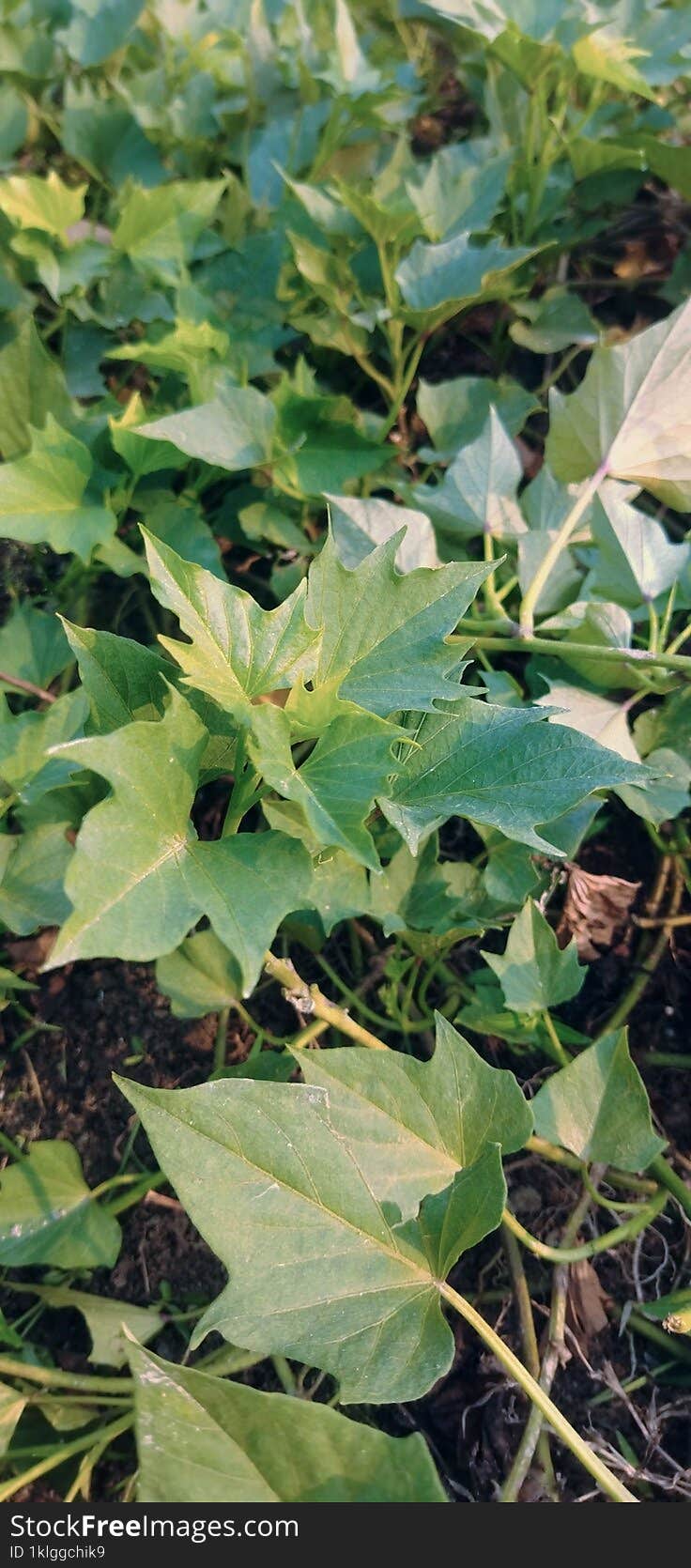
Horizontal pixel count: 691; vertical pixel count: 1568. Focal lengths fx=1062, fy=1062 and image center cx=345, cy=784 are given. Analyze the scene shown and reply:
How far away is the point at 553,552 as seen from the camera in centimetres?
120

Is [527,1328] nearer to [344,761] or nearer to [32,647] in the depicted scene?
[344,761]

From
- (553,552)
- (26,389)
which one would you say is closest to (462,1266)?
(553,552)

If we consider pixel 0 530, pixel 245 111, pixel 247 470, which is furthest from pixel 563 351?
pixel 0 530

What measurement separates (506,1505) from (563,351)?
5.12 feet

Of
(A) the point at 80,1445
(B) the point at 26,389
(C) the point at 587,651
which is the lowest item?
(A) the point at 80,1445

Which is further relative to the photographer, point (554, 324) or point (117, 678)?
point (554, 324)

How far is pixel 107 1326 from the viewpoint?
114cm

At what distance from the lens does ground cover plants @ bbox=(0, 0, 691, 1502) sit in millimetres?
796

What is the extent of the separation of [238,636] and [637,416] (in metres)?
0.68

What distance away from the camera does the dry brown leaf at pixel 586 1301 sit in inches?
45.0

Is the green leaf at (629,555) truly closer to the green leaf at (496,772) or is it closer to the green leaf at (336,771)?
the green leaf at (496,772)

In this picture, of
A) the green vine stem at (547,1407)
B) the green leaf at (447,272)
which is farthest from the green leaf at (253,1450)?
the green leaf at (447,272)

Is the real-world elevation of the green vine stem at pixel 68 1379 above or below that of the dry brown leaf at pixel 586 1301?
above

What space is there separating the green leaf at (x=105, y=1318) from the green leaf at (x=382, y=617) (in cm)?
74
